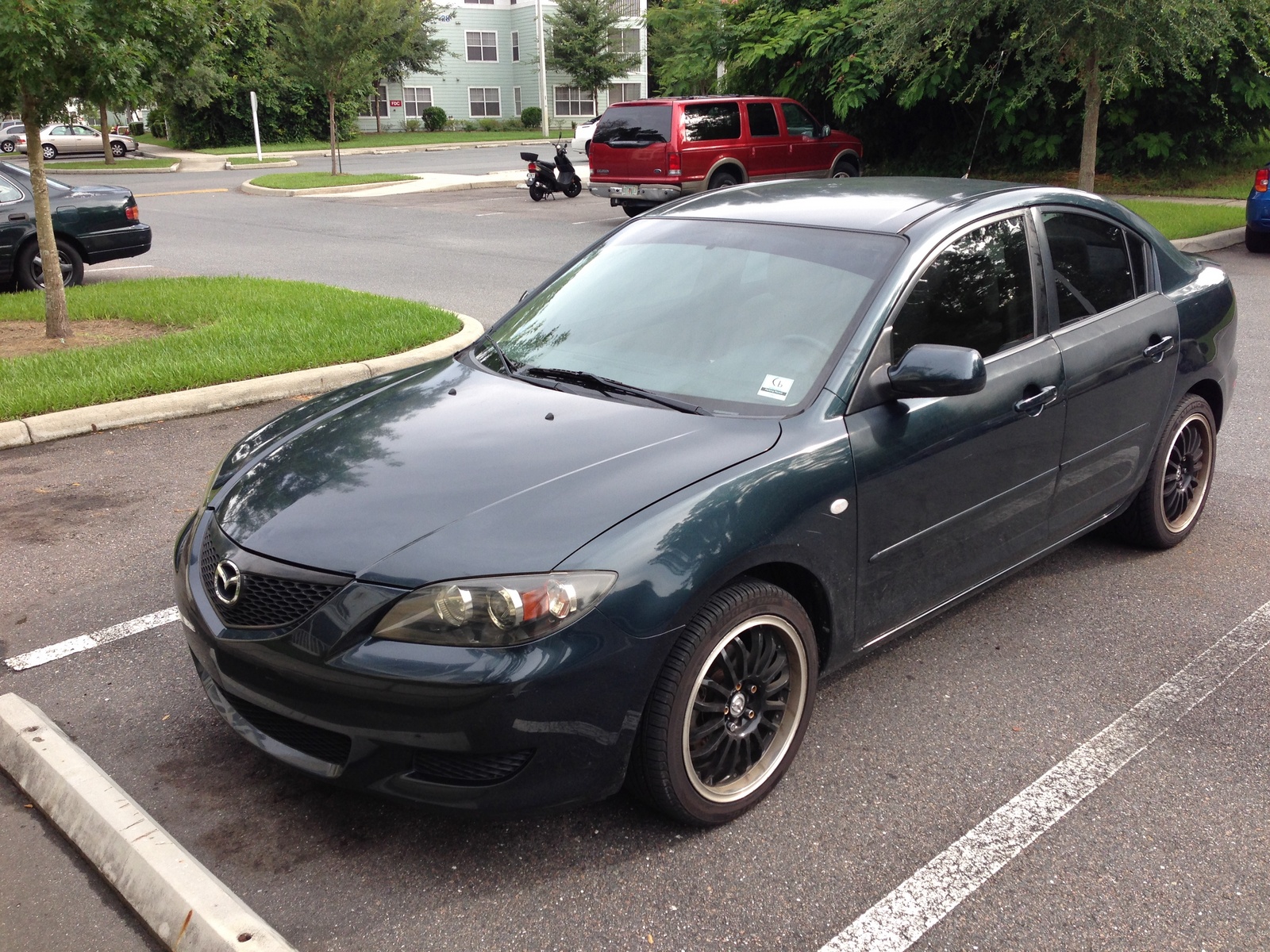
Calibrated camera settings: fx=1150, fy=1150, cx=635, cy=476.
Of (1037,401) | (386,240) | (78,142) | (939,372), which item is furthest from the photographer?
(78,142)

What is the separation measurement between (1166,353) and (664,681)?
9.62ft

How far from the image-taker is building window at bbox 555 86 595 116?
64812 mm

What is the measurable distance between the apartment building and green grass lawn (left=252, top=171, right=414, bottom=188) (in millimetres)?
36423

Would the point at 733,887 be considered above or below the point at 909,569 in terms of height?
below

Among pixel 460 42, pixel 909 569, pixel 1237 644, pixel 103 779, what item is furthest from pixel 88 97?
pixel 460 42

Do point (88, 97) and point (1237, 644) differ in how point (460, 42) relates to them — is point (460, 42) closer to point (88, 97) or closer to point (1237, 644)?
point (88, 97)

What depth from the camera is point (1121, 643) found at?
4.32m

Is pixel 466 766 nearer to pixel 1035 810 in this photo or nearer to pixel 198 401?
pixel 1035 810

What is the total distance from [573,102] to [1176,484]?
212ft

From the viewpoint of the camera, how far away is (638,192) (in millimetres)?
18422

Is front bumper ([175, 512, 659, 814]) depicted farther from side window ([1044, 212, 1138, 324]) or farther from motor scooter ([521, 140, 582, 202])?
motor scooter ([521, 140, 582, 202])

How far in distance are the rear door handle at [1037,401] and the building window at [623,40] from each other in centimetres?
6075

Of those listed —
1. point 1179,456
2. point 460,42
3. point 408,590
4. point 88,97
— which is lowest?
point 1179,456

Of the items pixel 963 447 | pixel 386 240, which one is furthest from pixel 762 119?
pixel 963 447
